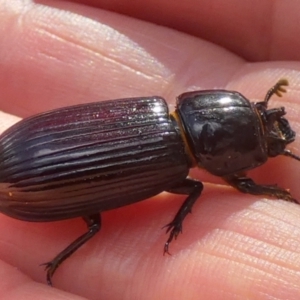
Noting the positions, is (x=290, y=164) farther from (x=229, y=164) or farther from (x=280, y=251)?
(x=280, y=251)

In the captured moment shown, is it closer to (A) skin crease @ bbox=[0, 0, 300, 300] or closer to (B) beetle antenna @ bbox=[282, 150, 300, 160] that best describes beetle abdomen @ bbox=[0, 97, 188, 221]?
(A) skin crease @ bbox=[0, 0, 300, 300]

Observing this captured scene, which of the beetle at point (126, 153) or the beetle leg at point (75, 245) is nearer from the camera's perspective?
the beetle at point (126, 153)

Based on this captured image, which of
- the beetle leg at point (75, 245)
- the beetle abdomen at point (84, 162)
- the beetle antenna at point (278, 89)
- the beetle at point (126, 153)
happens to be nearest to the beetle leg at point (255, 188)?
the beetle at point (126, 153)

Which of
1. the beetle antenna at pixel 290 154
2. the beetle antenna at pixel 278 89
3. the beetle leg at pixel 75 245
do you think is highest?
the beetle antenna at pixel 278 89

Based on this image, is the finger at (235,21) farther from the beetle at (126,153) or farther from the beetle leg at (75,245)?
the beetle leg at (75,245)

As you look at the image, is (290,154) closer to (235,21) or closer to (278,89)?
(278,89)

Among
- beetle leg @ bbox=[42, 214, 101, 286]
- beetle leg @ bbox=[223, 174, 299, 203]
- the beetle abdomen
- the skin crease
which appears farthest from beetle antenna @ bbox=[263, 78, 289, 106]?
beetle leg @ bbox=[42, 214, 101, 286]

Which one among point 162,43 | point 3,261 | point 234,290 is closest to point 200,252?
point 234,290

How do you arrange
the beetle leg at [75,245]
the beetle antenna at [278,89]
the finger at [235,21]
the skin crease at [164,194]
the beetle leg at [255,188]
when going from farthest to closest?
1. the finger at [235,21]
2. the beetle antenna at [278,89]
3. the beetle leg at [255,188]
4. the beetle leg at [75,245]
5. the skin crease at [164,194]
